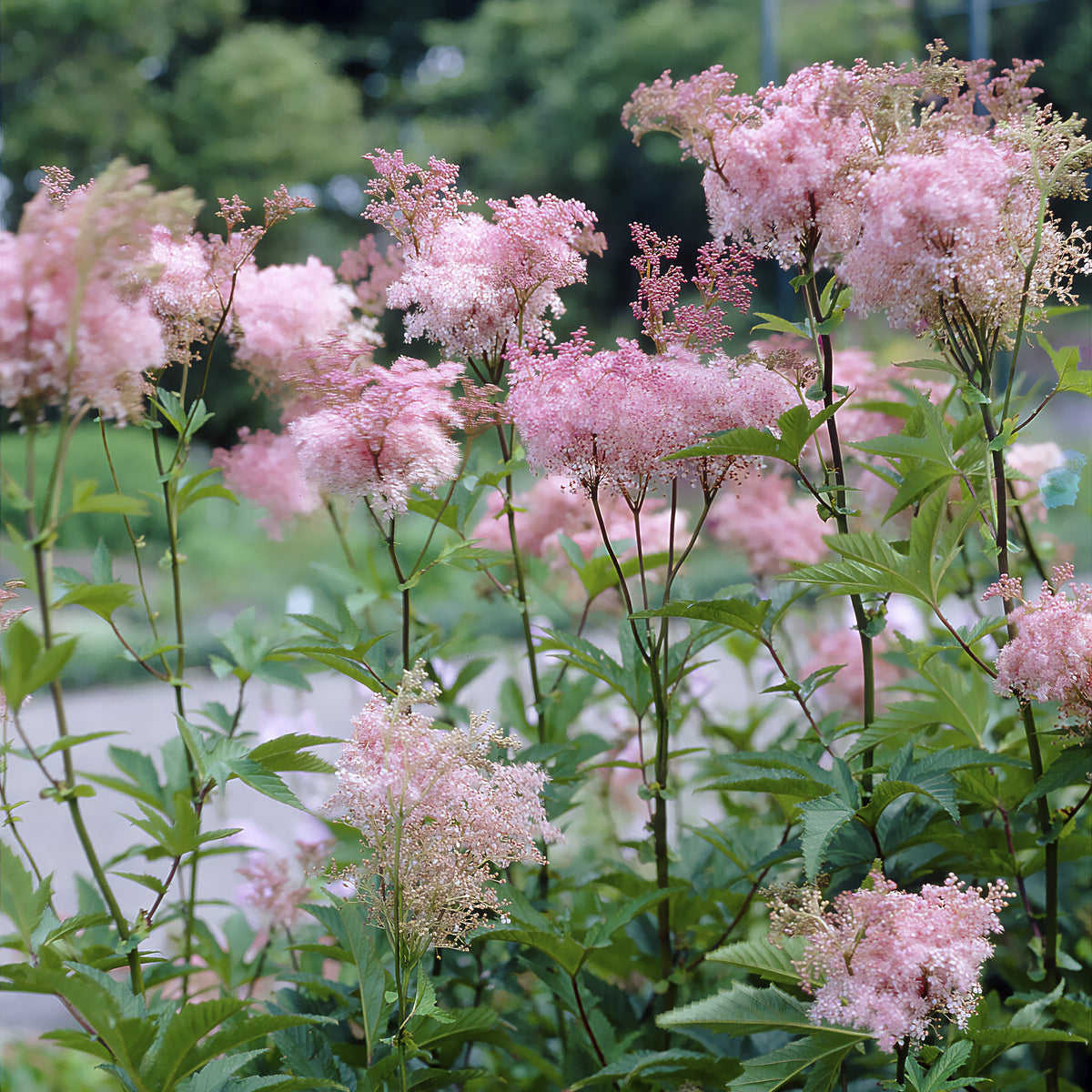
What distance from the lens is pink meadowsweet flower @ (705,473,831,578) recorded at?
1.85 metres

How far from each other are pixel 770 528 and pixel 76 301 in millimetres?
1402

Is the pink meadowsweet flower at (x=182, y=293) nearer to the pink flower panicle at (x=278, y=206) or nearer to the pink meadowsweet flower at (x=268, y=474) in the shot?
the pink flower panicle at (x=278, y=206)

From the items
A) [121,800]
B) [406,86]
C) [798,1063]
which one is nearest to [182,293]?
[798,1063]

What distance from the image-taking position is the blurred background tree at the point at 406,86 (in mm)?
12750

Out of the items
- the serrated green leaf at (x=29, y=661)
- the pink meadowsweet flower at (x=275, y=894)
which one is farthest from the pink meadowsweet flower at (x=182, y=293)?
the pink meadowsweet flower at (x=275, y=894)

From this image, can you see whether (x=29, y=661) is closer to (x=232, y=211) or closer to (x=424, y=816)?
(x=424, y=816)

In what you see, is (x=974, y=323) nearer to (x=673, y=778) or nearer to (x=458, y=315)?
(x=458, y=315)

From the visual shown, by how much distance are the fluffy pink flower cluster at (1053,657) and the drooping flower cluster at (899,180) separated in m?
0.30

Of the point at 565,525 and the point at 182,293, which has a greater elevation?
the point at 182,293

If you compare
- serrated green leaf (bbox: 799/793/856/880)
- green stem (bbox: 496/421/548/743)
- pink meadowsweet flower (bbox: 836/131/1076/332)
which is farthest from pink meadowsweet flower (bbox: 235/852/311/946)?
pink meadowsweet flower (bbox: 836/131/1076/332)

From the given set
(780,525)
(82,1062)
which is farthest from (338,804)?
(82,1062)

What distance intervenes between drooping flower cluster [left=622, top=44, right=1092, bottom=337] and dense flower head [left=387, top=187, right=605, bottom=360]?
16 centimetres

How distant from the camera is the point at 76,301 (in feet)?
2.27

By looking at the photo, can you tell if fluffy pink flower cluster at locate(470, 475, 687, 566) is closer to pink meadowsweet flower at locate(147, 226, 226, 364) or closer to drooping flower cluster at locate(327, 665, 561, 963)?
pink meadowsweet flower at locate(147, 226, 226, 364)
